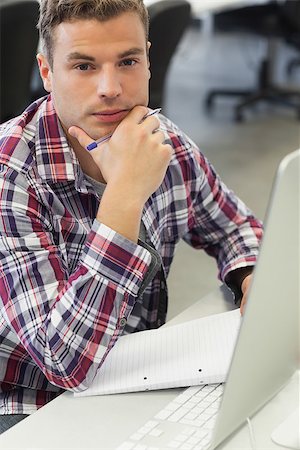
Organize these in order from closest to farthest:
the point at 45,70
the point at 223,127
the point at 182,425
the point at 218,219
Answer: the point at 182,425 < the point at 45,70 < the point at 218,219 < the point at 223,127

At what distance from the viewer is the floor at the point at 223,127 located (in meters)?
3.51

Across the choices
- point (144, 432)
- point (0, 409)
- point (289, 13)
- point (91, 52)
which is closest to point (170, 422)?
point (144, 432)

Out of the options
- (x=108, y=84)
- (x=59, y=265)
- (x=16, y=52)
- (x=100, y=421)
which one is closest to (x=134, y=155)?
(x=108, y=84)

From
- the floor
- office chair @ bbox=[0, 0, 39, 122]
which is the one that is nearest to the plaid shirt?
the floor

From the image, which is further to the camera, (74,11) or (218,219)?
(218,219)

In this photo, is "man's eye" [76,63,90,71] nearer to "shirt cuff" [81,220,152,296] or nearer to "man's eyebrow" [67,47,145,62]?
"man's eyebrow" [67,47,145,62]

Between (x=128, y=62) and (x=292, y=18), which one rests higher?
(x=128, y=62)

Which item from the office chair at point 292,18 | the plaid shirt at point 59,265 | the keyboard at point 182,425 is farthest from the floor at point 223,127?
the keyboard at point 182,425

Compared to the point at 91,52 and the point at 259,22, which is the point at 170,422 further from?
the point at 259,22

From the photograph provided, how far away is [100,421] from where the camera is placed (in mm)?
1227

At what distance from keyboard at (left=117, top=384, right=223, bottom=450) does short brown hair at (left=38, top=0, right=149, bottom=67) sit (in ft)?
2.15

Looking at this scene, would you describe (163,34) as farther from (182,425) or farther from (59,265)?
(182,425)

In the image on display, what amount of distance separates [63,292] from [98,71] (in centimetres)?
39

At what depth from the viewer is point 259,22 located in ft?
18.4
